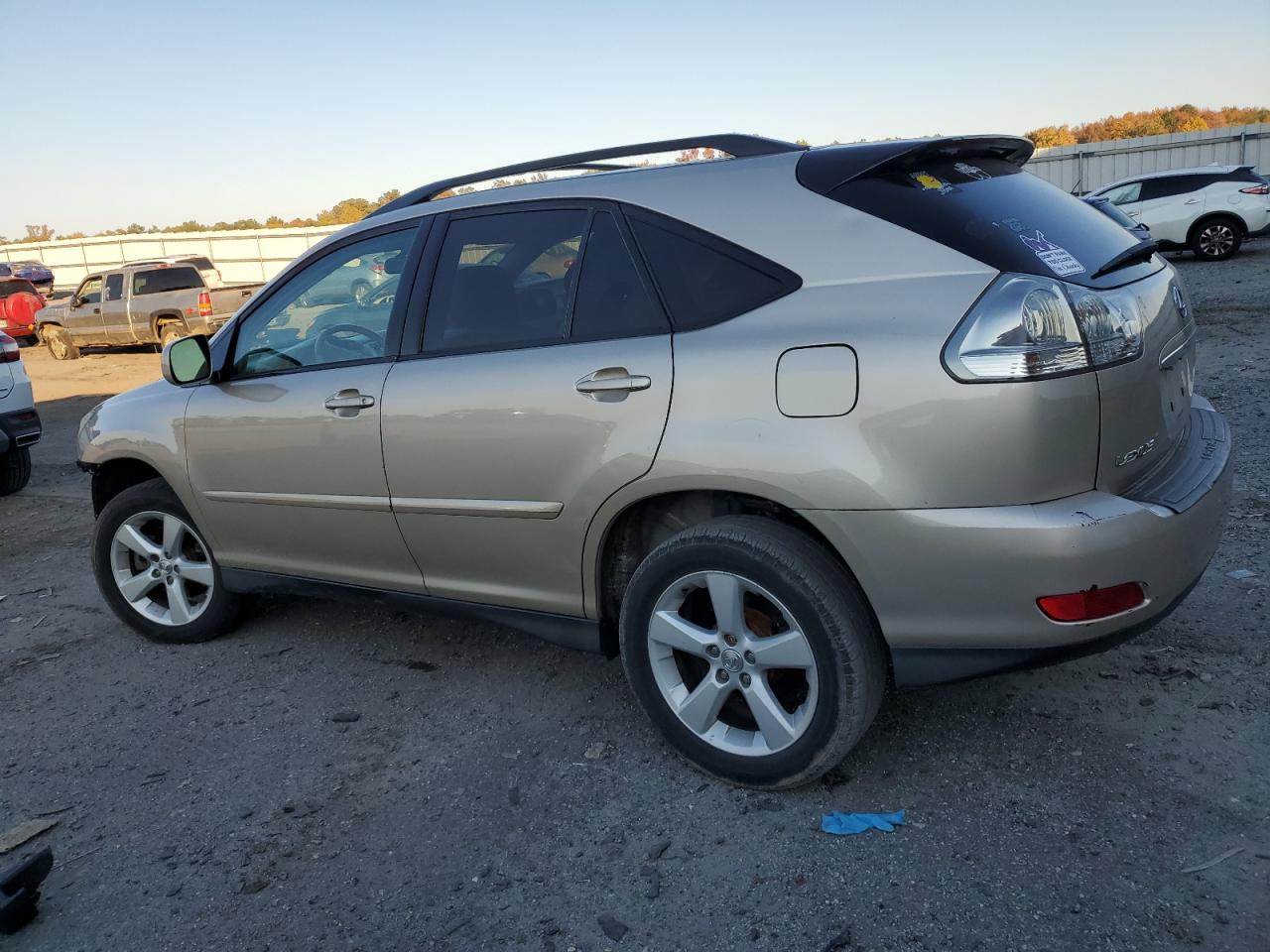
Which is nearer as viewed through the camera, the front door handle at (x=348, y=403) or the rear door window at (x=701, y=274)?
the rear door window at (x=701, y=274)

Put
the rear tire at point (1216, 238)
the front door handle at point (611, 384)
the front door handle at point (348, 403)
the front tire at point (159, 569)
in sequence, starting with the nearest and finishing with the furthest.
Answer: the front door handle at point (611, 384) → the front door handle at point (348, 403) → the front tire at point (159, 569) → the rear tire at point (1216, 238)

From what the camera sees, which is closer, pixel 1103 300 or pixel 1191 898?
pixel 1191 898

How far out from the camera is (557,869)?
2.74m

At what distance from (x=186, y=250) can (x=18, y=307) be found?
50.7 feet

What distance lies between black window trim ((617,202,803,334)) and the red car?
2009 centimetres

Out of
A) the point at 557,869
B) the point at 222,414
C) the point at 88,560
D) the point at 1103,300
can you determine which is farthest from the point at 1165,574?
the point at 88,560

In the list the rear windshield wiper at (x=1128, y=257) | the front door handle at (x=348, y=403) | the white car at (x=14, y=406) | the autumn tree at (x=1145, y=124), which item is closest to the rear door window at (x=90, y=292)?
the white car at (x=14, y=406)

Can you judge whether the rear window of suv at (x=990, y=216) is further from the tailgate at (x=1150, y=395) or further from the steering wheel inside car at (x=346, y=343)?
the steering wheel inside car at (x=346, y=343)

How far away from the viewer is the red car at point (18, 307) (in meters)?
19.6

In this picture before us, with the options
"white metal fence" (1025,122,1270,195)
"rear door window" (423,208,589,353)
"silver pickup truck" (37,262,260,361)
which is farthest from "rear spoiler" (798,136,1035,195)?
"white metal fence" (1025,122,1270,195)

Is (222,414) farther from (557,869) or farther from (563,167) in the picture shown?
(557,869)

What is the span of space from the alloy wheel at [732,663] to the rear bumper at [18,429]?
624cm

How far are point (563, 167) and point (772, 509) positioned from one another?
143cm

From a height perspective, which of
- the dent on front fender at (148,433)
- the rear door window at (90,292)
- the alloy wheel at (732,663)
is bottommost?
the alloy wheel at (732,663)
